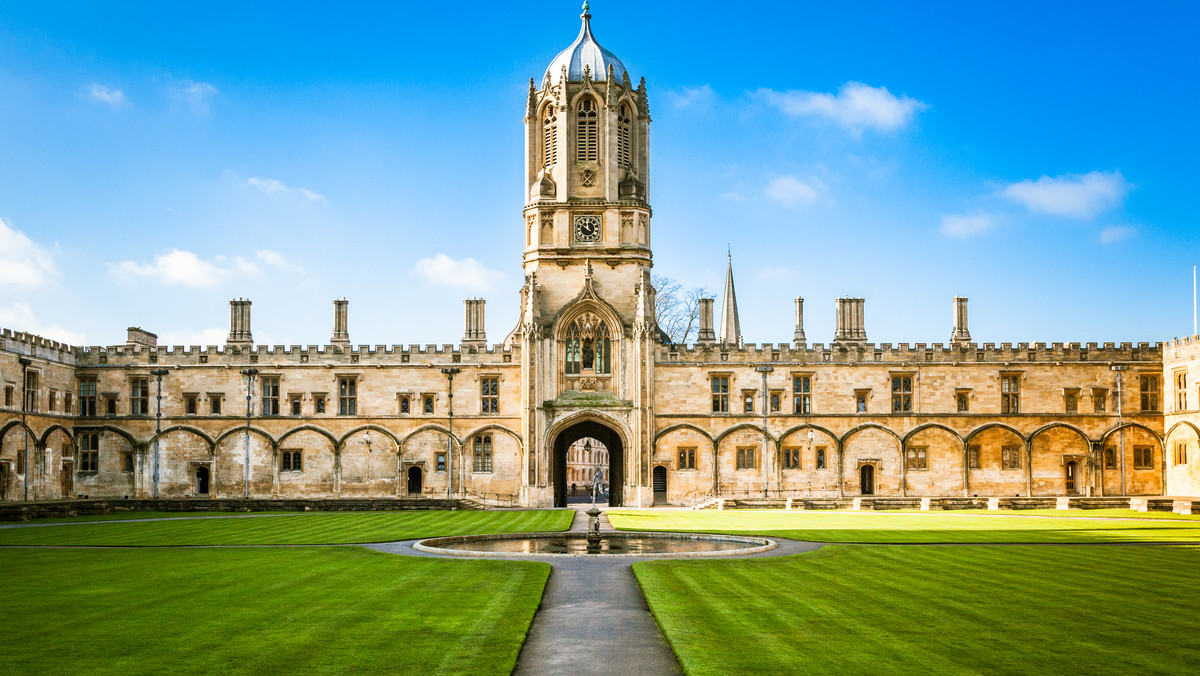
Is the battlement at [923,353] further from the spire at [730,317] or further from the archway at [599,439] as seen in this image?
the spire at [730,317]

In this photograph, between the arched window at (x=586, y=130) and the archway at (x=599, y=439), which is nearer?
the archway at (x=599, y=439)

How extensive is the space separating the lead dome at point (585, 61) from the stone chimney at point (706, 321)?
41.3 ft

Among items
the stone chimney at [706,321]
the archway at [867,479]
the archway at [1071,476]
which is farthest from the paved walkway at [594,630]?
the archway at [1071,476]

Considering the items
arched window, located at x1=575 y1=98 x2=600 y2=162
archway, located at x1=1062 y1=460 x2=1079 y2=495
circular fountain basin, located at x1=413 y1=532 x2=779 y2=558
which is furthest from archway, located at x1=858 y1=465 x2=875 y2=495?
circular fountain basin, located at x1=413 y1=532 x2=779 y2=558

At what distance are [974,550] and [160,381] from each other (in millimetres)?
43338

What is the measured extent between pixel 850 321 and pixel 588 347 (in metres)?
14.4

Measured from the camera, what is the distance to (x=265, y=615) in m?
15.6

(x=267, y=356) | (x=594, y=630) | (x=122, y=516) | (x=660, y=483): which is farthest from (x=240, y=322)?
(x=594, y=630)

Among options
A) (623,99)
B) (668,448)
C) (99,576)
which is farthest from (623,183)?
(99,576)

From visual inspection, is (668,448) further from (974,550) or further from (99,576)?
(99,576)

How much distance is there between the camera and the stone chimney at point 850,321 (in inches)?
2324

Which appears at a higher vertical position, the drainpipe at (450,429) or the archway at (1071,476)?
the drainpipe at (450,429)

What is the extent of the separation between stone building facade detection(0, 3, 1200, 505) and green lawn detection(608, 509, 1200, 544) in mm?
12425

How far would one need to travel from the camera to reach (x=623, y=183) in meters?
57.2
